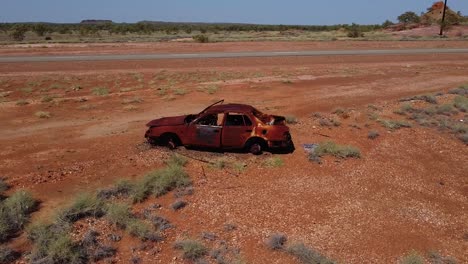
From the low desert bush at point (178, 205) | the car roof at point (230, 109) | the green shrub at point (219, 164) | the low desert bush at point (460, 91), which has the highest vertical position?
the car roof at point (230, 109)

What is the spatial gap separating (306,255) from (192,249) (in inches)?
89.4

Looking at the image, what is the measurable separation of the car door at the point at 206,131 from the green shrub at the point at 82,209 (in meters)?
3.84

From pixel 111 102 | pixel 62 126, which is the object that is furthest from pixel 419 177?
pixel 111 102

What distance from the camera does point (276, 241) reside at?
363 inches

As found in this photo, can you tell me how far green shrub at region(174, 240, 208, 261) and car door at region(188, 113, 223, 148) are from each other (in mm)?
4700

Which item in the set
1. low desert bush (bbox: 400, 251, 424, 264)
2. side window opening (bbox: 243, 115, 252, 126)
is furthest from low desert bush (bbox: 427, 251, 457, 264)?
side window opening (bbox: 243, 115, 252, 126)

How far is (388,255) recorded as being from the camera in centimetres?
916

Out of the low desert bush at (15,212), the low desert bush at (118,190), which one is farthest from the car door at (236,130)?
the low desert bush at (15,212)

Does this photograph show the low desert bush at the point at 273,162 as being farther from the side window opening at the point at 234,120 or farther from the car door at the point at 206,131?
the car door at the point at 206,131

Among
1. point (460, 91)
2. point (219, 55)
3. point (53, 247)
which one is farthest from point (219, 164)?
point (219, 55)

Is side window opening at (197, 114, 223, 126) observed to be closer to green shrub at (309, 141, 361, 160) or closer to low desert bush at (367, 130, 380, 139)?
green shrub at (309, 141, 361, 160)

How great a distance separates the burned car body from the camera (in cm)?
1322

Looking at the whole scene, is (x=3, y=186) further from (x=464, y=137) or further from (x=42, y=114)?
(x=464, y=137)

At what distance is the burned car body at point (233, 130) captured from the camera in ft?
43.4
